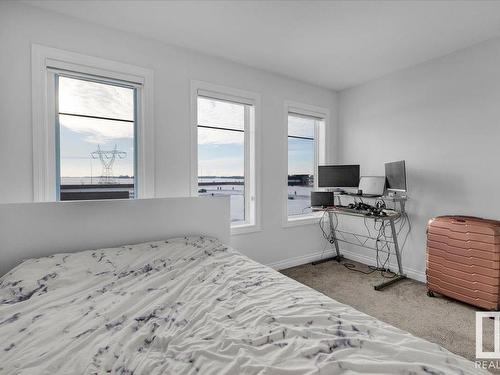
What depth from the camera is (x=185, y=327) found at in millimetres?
1124

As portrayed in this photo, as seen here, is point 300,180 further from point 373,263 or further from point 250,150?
point 373,263

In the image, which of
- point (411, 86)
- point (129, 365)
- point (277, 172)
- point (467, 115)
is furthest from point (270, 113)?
point (129, 365)

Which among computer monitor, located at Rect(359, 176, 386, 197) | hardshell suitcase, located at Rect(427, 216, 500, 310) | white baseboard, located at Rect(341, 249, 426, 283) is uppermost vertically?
A: computer monitor, located at Rect(359, 176, 386, 197)

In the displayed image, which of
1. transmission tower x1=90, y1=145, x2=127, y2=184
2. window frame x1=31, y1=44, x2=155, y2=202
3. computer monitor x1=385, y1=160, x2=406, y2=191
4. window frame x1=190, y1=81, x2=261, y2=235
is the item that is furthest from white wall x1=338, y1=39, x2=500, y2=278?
transmission tower x1=90, y1=145, x2=127, y2=184

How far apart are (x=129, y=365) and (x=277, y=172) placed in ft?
8.69

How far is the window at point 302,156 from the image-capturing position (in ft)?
11.9

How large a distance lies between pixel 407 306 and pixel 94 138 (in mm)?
3407

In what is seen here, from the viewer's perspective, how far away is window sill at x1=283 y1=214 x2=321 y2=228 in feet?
11.3

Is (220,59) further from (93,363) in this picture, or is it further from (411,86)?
(93,363)

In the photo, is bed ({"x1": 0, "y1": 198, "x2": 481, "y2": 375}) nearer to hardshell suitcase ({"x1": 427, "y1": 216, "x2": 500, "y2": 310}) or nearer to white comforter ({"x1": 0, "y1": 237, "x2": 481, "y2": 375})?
white comforter ({"x1": 0, "y1": 237, "x2": 481, "y2": 375})

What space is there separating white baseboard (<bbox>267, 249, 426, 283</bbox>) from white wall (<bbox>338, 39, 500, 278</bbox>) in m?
0.06

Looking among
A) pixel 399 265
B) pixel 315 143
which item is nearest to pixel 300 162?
pixel 315 143

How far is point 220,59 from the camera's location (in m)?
Result: 2.85

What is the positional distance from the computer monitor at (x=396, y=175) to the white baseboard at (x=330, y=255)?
3.53ft
